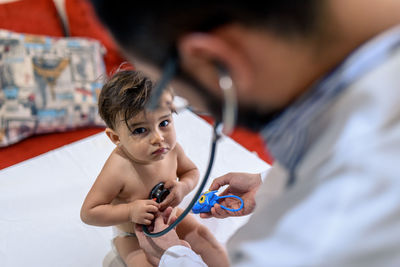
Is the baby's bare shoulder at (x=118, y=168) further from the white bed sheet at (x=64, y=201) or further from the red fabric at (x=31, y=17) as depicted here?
the red fabric at (x=31, y=17)

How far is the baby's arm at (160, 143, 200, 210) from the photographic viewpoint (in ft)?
3.53

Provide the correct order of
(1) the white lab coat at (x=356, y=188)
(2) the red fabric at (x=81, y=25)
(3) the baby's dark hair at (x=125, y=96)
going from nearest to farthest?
(1) the white lab coat at (x=356, y=188)
(3) the baby's dark hair at (x=125, y=96)
(2) the red fabric at (x=81, y=25)

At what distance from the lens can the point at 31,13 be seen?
1.81 meters

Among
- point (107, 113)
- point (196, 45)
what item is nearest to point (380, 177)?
point (196, 45)

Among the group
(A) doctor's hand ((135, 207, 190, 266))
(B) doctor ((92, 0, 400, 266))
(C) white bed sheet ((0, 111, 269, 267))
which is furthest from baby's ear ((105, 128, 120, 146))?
(B) doctor ((92, 0, 400, 266))

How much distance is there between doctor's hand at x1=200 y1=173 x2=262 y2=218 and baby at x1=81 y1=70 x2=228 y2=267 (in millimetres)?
129

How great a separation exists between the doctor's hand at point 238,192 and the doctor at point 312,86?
1.50 feet

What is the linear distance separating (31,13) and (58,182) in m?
0.90

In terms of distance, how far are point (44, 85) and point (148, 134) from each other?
0.88 m

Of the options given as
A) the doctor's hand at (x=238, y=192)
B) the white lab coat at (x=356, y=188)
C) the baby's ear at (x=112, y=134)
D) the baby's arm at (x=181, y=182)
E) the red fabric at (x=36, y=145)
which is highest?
the white lab coat at (x=356, y=188)

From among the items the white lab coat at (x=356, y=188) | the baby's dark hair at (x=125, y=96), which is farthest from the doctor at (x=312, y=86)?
the baby's dark hair at (x=125, y=96)

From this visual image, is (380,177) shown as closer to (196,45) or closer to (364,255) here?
(364,255)

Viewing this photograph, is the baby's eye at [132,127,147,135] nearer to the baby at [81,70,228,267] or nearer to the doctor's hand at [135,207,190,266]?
the baby at [81,70,228,267]

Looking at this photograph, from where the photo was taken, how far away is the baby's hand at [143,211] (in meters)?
0.98
